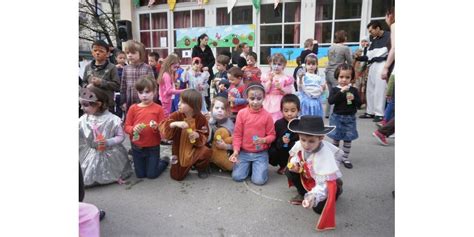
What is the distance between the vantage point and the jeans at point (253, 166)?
3.34 meters

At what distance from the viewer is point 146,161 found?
3.61m

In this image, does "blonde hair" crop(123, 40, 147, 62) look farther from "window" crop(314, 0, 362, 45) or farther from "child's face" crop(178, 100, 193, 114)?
"window" crop(314, 0, 362, 45)

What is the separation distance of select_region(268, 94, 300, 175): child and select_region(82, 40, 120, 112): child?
2134 millimetres

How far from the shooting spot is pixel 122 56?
621 centimetres

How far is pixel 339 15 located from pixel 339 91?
678 cm

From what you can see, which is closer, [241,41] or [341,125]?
[341,125]

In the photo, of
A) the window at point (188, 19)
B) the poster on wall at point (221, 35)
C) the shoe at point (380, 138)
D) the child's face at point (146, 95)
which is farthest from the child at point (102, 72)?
the window at point (188, 19)

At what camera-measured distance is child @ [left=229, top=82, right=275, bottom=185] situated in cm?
342

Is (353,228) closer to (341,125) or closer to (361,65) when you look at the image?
(341,125)

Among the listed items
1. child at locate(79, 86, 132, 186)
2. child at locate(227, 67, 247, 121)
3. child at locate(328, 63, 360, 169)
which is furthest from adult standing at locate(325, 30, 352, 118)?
child at locate(79, 86, 132, 186)

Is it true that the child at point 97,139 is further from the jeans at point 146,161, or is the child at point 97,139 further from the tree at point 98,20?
the tree at point 98,20

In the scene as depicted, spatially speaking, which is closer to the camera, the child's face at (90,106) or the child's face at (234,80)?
the child's face at (90,106)

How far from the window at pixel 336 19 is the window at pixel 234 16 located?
2.32m

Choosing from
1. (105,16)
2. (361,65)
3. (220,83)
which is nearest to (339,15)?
(361,65)
